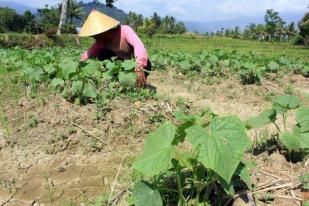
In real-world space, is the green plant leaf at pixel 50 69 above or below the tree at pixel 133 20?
above

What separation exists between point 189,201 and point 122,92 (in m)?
2.51

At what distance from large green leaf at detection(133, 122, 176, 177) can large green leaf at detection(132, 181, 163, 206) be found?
20cm

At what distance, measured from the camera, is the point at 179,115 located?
255 centimetres

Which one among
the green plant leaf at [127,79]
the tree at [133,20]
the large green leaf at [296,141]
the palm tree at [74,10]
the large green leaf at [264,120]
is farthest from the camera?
the tree at [133,20]

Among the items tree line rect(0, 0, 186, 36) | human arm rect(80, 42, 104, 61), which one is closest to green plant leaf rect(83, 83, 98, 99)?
human arm rect(80, 42, 104, 61)

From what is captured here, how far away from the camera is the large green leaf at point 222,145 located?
6.45 ft

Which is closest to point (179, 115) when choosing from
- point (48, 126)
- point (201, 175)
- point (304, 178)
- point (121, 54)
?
point (201, 175)

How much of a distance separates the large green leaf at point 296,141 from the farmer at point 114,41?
2509mm

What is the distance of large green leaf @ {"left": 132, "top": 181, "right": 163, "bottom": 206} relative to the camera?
2.26 meters

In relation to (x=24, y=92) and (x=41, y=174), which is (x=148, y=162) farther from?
(x=24, y=92)

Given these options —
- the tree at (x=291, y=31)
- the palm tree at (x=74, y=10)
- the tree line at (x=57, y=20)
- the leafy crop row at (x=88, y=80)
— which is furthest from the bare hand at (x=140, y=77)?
the tree at (x=291, y=31)

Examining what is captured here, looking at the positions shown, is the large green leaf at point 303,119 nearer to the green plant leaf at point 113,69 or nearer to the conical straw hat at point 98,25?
the green plant leaf at point 113,69

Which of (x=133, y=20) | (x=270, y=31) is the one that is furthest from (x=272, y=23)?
(x=133, y=20)

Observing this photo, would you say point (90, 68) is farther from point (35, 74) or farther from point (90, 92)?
point (35, 74)
